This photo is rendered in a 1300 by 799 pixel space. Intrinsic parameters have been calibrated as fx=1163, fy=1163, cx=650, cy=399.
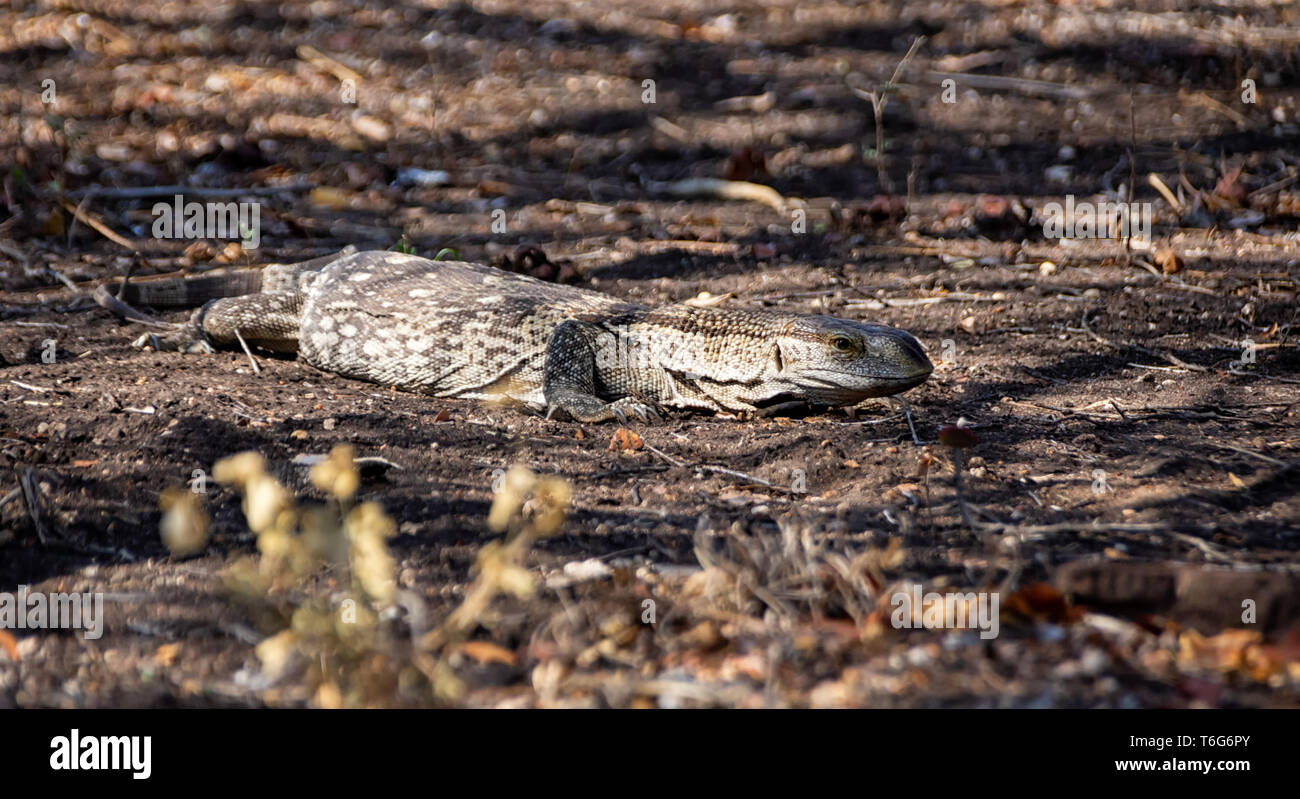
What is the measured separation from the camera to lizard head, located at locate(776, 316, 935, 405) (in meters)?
5.46

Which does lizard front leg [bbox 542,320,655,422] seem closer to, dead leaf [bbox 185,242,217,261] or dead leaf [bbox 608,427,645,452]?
dead leaf [bbox 608,427,645,452]

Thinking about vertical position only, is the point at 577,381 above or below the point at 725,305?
below

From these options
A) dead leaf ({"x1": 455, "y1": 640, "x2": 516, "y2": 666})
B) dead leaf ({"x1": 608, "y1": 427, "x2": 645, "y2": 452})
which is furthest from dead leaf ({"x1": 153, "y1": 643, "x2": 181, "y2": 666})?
dead leaf ({"x1": 608, "y1": 427, "x2": 645, "y2": 452})

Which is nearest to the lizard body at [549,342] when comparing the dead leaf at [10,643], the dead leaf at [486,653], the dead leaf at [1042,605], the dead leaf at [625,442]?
the dead leaf at [625,442]

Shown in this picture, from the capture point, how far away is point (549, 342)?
6270 mm

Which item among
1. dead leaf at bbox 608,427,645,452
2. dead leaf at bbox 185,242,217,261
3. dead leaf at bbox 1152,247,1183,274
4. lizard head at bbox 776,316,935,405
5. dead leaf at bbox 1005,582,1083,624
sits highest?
dead leaf at bbox 1152,247,1183,274

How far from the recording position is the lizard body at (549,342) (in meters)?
5.75

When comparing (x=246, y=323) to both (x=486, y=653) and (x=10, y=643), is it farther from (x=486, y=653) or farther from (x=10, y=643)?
(x=486, y=653)

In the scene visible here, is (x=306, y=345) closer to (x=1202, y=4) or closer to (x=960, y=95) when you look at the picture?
(x=960, y=95)

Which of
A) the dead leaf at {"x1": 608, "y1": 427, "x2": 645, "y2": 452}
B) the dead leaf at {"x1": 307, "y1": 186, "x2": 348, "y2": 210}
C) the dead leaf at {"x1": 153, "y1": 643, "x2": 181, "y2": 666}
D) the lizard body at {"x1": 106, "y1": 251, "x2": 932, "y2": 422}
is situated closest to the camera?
the dead leaf at {"x1": 153, "y1": 643, "x2": 181, "y2": 666}

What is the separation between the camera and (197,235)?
9.72 metres

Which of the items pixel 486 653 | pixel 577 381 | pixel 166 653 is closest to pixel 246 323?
pixel 577 381

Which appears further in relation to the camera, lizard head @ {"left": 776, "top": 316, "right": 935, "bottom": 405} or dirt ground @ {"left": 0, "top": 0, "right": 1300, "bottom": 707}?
lizard head @ {"left": 776, "top": 316, "right": 935, "bottom": 405}

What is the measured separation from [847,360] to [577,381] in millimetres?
1444
